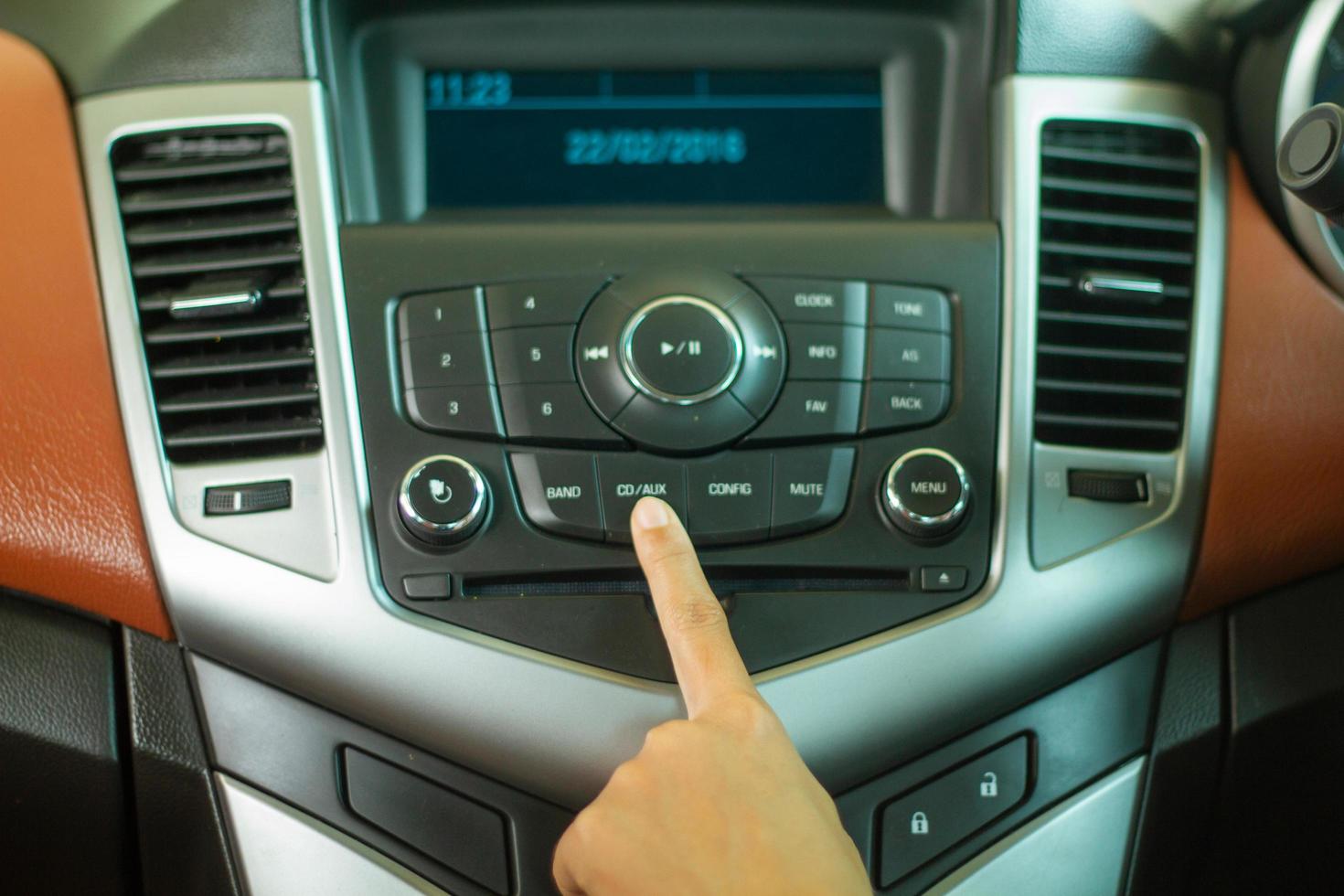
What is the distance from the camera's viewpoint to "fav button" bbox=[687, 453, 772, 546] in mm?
867

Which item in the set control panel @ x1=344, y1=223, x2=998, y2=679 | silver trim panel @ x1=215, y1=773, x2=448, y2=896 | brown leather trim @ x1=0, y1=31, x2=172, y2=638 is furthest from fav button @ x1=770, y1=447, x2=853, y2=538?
brown leather trim @ x1=0, y1=31, x2=172, y2=638

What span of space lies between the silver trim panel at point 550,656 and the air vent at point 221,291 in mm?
16

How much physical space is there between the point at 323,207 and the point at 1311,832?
3.54 ft

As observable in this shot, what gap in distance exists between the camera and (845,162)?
41.3 inches

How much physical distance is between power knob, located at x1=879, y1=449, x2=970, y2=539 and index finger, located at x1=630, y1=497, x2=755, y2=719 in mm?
181

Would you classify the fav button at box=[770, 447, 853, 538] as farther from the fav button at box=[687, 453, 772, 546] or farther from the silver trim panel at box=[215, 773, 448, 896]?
the silver trim panel at box=[215, 773, 448, 896]

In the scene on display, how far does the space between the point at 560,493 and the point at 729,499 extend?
0.45 ft

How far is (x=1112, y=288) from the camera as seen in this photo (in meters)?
0.92

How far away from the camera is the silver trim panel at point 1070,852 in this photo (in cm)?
89

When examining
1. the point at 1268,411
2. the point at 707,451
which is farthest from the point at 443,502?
the point at 1268,411

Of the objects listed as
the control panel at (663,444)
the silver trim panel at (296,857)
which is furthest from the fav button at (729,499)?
the silver trim panel at (296,857)

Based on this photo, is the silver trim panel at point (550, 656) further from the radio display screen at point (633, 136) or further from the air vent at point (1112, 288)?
the radio display screen at point (633, 136)

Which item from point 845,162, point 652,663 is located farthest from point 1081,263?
point 652,663

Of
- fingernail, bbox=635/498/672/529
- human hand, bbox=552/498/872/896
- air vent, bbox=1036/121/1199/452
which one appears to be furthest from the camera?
air vent, bbox=1036/121/1199/452
